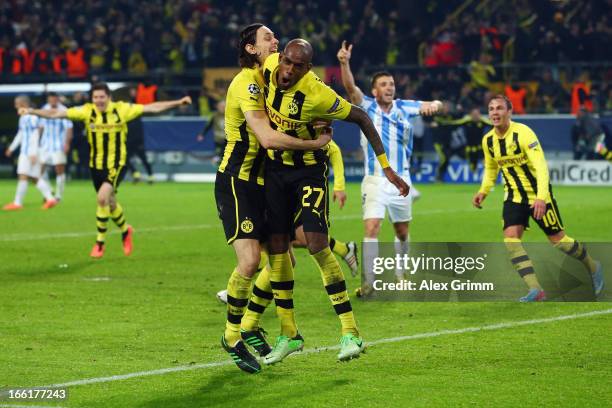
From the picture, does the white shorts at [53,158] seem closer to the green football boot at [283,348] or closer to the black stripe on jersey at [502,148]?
the black stripe on jersey at [502,148]

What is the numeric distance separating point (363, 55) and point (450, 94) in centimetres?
337

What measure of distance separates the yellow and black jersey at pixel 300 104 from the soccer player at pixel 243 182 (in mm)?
93

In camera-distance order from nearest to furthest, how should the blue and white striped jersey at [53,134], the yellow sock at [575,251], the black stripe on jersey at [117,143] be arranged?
1. the yellow sock at [575,251]
2. the black stripe on jersey at [117,143]
3. the blue and white striped jersey at [53,134]

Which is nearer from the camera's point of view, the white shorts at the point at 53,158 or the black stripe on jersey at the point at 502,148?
the black stripe on jersey at the point at 502,148

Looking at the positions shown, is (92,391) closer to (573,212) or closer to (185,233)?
(185,233)

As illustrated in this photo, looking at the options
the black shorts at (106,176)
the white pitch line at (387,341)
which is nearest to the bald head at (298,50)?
the white pitch line at (387,341)

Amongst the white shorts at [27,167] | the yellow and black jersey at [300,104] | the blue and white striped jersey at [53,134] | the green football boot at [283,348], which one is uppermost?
the yellow and black jersey at [300,104]

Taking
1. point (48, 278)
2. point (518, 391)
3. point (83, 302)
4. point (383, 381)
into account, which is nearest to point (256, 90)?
point (383, 381)

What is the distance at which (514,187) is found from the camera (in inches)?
465

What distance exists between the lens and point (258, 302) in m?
8.84

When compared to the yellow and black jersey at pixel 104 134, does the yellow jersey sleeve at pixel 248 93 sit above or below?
above

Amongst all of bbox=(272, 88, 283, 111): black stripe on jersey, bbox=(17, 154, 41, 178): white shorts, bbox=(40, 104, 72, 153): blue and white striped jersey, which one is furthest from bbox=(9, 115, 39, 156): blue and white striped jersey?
bbox=(272, 88, 283, 111): black stripe on jersey

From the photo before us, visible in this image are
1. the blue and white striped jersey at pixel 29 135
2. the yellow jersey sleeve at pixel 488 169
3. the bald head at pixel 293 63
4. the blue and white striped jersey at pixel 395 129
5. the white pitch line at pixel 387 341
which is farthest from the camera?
the blue and white striped jersey at pixel 29 135

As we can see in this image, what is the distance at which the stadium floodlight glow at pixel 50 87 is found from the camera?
35.4 meters
